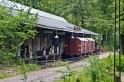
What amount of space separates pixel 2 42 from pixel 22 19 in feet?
1.83

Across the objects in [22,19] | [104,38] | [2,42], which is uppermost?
[22,19]

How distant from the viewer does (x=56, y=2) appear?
223ft

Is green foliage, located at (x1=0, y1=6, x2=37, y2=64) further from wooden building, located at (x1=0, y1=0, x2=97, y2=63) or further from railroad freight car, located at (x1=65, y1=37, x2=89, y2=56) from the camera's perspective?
railroad freight car, located at (x1=65, y1=37, x2=89, y2=56)

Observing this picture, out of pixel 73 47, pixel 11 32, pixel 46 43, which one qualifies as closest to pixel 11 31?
pixel 11 32

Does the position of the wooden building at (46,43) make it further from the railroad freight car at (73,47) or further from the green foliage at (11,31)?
the green foliage at (11,31)

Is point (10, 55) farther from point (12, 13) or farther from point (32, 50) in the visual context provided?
point (32, 50)

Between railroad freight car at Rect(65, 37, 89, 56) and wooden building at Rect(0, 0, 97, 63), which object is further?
railroad freight car at Rect(65, 37, 89, 56)

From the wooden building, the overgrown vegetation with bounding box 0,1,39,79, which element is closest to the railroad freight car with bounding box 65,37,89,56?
the wooden building

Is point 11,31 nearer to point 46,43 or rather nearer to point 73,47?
point 46,43

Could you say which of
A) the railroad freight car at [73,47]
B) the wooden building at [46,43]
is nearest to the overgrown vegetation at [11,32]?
the wooden building at [46,43]

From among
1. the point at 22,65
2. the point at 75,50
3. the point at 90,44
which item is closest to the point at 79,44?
the point at 75,50

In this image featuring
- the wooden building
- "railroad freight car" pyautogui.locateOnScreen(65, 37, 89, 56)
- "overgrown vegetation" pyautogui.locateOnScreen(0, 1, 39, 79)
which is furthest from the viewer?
"railroad freight car" pyautogui.locateOnScreen(65, 37, 89, 56)

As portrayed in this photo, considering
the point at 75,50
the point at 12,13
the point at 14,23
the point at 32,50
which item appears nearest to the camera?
the point at 14,23

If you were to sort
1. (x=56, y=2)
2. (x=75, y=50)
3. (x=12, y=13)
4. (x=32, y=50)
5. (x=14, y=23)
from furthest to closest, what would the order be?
1. (x=56, y=2)
2. (x=75, y=50)
3. (x=32, y=50)
4. (x=12, y=13)
5. (x=14, y=23)
